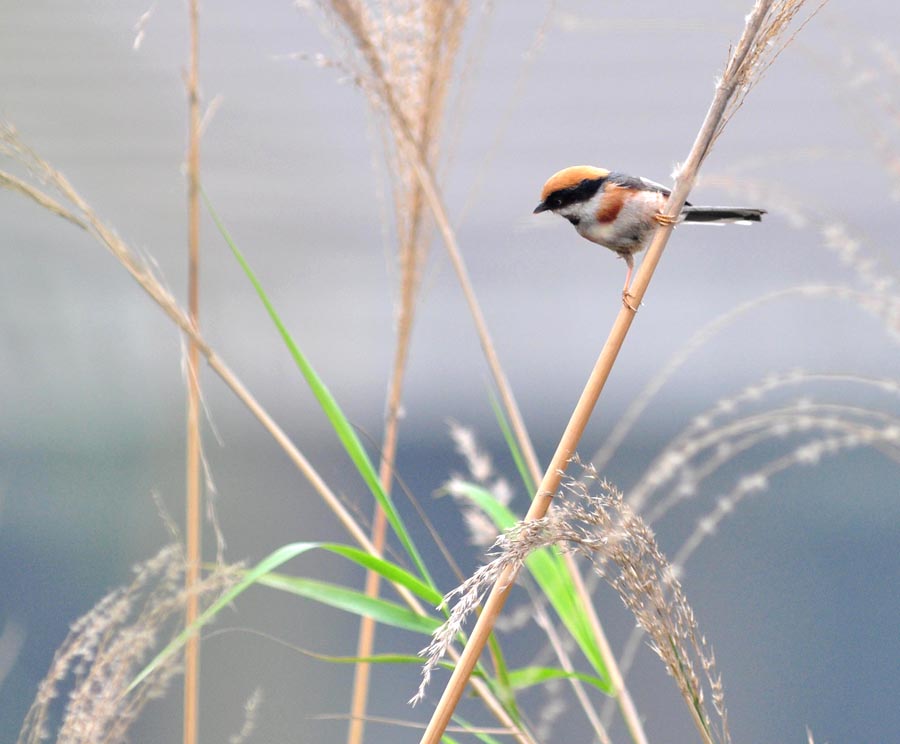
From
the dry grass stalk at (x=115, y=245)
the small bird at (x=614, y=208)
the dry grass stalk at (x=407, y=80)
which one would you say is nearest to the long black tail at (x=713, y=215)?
the small bird at (x=614, y=208)

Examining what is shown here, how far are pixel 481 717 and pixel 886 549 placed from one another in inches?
63.8

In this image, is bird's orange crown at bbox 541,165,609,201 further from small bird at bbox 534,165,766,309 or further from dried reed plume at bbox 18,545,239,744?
dried reed plume at bbox 18,545,239,744

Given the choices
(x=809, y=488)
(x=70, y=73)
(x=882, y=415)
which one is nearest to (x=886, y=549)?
(x=809, y=488)

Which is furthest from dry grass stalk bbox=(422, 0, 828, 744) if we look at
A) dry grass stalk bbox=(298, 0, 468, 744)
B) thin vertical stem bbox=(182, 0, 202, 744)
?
thin vertical stem bbox=(182, 0, 202, 744)

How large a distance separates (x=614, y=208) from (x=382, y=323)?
11.1ft

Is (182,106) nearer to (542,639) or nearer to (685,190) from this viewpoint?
(542,639)

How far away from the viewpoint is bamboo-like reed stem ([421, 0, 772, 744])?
82cm

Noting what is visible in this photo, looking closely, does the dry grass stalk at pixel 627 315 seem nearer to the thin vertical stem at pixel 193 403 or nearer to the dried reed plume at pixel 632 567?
the dried reed plume at pixel 632 567

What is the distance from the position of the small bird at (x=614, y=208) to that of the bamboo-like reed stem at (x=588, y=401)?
21 centimetres

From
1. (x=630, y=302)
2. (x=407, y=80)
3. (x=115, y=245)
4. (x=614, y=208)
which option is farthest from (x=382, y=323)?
(x=630, y=302)

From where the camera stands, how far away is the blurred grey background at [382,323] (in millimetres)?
3613

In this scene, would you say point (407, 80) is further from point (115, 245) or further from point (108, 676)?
point (108, 676)

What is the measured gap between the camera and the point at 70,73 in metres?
4.40

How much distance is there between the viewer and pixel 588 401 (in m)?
0.82
